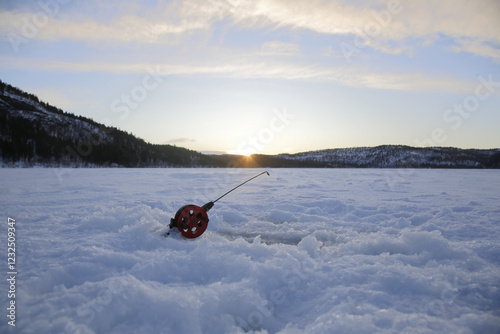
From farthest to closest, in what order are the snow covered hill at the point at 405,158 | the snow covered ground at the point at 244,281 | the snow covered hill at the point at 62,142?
the snow covered hill at the point at 405,158
the snow covered hill at the point at 62,142
the snow covered ground at the point at 244,281

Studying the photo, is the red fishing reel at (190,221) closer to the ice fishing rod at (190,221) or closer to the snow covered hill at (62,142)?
the ice fishing rod at (190,221)

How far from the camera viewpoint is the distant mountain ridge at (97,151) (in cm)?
6744

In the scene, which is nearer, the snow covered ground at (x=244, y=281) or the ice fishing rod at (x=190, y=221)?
the snow covered ground at (x=244, y=281)

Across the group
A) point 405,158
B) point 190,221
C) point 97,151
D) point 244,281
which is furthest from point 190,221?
point 405,158

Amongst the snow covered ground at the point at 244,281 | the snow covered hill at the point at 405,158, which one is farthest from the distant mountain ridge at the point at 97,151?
the snow covered ground at the point at 244,281

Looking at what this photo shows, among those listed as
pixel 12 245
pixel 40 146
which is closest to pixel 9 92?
pixel 40 146

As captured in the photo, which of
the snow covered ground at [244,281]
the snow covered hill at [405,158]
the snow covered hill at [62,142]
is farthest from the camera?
the snow covered hill at [405,158]

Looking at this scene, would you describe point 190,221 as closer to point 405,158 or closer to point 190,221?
point 190,221

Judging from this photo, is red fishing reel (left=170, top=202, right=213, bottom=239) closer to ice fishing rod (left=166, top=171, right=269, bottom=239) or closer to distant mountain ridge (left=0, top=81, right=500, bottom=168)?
ice fishing rod (left=166, top=171, right=269, bottom=239)

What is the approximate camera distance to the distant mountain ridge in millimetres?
67438

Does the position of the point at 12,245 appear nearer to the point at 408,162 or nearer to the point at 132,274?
the point at 132,274

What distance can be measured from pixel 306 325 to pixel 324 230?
342 cm

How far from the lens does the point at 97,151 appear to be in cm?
8062

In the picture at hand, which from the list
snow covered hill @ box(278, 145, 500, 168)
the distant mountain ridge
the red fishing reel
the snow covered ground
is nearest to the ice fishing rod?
the red fishing reel
